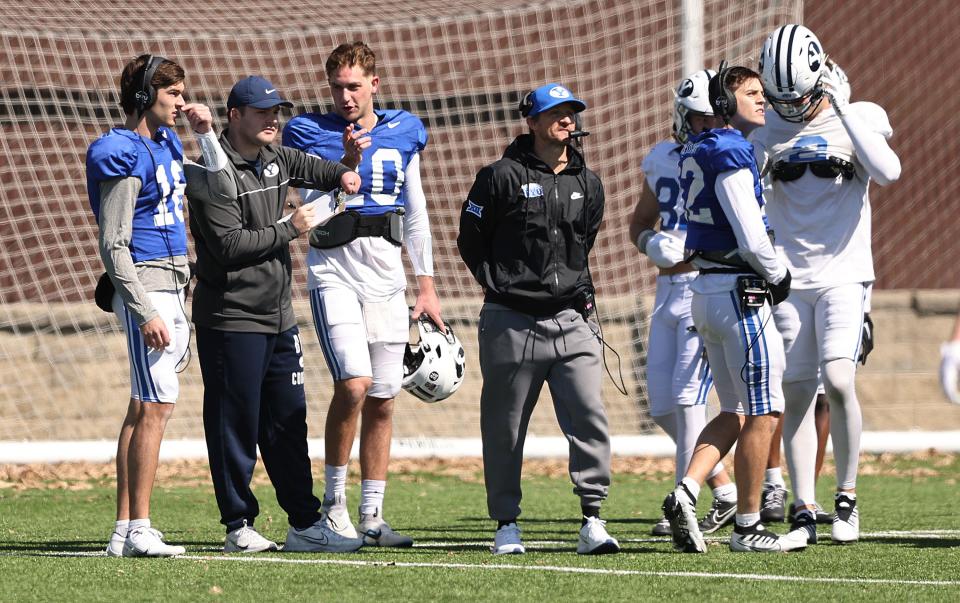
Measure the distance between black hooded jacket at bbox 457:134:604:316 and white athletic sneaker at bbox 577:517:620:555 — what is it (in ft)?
2.89

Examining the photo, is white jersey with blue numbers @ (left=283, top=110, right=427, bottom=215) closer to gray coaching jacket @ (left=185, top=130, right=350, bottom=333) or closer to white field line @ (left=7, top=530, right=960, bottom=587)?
gray coaching jacket @ (left=185, top=130, right=350, bottom=333)

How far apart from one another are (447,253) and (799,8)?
351 centimetres

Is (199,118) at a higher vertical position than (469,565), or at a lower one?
higher

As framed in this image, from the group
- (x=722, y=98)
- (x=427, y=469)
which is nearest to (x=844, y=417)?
(x=722, y=98)

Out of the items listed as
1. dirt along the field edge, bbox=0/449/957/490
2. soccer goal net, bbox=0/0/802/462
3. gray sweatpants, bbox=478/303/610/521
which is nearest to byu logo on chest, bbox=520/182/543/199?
gray sweatpants, bbox=478/303/610/521

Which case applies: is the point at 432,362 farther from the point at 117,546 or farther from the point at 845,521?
the point at 845,521

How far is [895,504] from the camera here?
8.69m

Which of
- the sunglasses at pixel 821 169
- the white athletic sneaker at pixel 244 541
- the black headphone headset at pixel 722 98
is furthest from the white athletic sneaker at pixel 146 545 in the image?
the sunglasses at pixel 821 169

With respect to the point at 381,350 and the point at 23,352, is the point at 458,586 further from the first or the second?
the point at 23,352

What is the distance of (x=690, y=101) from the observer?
667 centimetres

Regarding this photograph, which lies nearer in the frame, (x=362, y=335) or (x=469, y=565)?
A: (x=469, y=565)

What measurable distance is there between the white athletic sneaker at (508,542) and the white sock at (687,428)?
143cm

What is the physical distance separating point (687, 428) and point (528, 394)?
1.39 meters

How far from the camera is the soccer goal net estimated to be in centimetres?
1199
